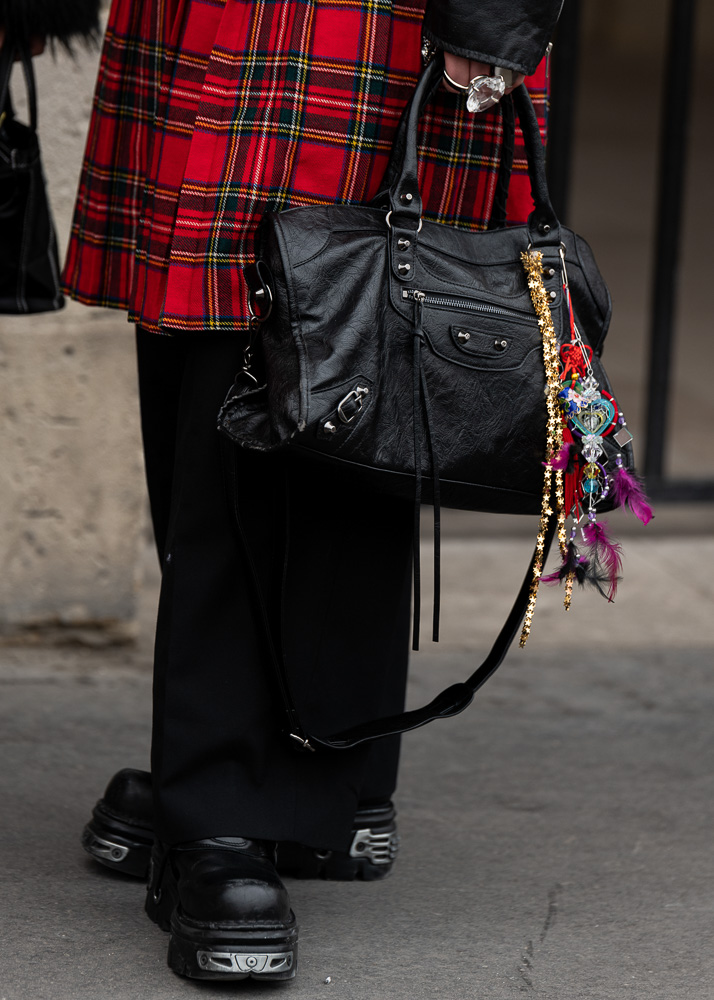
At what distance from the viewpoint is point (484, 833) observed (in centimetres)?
209

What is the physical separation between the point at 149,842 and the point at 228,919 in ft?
1.05

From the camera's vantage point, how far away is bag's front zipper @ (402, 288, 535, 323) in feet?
4.82

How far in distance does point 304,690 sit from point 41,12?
96cm

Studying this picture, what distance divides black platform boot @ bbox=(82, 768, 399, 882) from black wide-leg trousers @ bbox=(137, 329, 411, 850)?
163 mm

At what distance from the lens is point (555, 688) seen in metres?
2.76

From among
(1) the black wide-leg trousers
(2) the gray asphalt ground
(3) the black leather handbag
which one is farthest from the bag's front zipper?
(2) the gray asphalt ground

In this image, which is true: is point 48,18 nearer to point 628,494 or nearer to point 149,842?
point 628,494

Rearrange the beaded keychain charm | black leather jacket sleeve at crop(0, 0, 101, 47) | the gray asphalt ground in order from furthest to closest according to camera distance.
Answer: black leather jacket sleeve at crop(0, 0, 101, 47)
the gray asphalt ground
the beaded keychain charm

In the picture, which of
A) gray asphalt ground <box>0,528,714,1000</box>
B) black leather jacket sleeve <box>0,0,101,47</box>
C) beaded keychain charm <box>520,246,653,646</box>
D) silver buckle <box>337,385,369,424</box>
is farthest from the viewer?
black leather jacket sleeve <box>0,0,101,47</box>

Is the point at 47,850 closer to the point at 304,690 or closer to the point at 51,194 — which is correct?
the point at 304,690

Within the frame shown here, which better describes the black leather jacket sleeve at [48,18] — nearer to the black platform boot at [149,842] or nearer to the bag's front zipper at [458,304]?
the bag's front zipper at [458,304]

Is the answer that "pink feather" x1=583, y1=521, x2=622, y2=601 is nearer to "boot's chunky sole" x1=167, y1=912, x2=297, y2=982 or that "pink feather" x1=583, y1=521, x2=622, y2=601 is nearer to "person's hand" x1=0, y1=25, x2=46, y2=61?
"boot's chunky sole" x1=167, y1=912, x2=297, y2=982

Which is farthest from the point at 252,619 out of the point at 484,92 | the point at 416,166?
the point at 484,92

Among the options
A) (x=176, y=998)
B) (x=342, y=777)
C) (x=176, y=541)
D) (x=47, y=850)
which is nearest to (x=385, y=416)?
(x=176, y=541)
